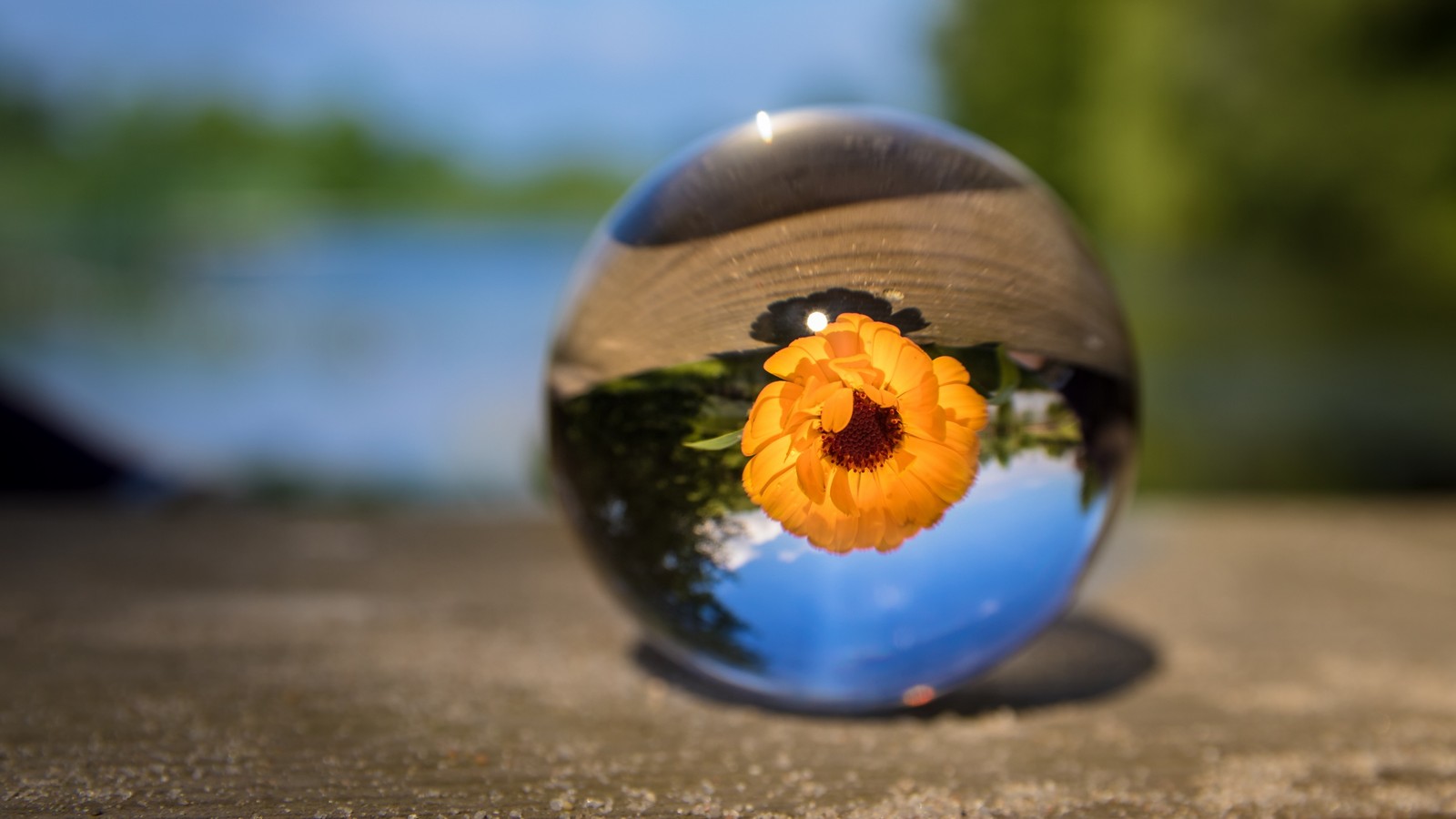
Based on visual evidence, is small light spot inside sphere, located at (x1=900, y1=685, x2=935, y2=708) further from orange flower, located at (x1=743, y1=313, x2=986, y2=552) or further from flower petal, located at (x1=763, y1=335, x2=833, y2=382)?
flower petal, located at (x1=763, y1=335, x2=833, y2=382)

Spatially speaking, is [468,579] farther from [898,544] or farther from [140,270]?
[140,270]

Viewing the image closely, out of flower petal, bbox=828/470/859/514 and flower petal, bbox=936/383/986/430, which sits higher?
flower petal, bbox=936/383/986/430

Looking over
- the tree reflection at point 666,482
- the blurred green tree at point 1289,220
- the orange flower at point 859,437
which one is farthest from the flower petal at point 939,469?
the blurred green tree at point 1289,220

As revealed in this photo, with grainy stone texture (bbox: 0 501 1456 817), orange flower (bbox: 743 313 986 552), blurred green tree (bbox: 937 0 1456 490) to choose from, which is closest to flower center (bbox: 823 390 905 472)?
orange flower (bbox: 743 313 986 552)

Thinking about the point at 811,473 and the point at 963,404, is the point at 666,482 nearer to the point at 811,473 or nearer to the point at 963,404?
the point at 811,473

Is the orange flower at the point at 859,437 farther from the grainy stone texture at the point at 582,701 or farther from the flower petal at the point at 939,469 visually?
the grainy stone texture at the point at 582,701

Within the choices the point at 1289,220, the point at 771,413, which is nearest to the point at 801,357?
the point at 771,413

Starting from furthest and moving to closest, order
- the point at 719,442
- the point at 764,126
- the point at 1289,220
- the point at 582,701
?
the point at 1289,220 → the point at 582,701 → the point at 764,126 → the point at 719,442
